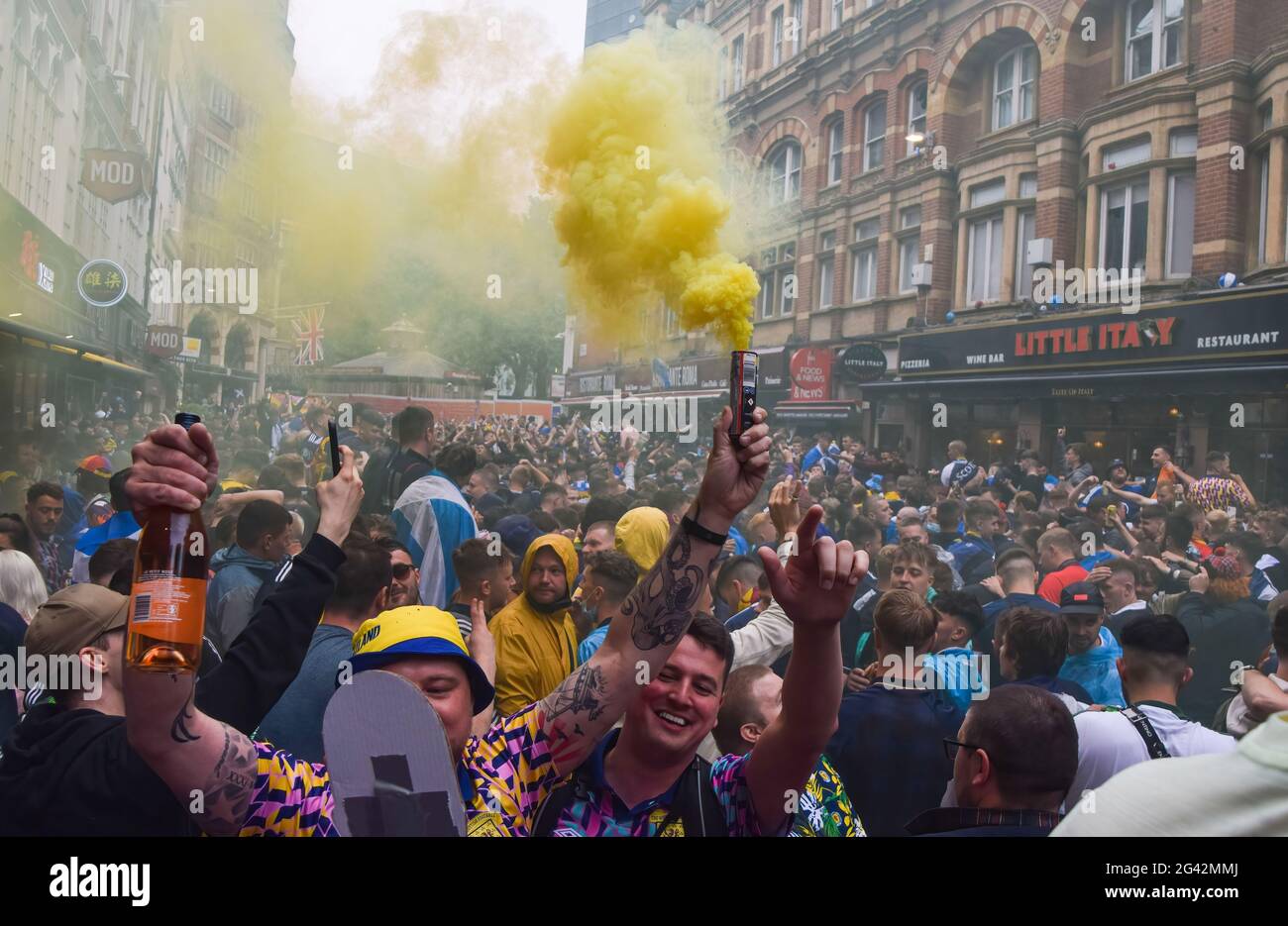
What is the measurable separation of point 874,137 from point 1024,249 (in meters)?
2.27

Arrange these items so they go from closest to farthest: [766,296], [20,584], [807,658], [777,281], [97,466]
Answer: [807,658]
[20,584]
[97,466]
[777,281]
[766,296]

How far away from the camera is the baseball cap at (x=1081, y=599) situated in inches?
157

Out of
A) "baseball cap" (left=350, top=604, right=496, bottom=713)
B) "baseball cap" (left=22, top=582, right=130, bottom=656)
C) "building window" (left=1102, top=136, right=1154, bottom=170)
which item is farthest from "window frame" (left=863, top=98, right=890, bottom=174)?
"baseball cap" (left=22, top=582, right=130, bottom=656)

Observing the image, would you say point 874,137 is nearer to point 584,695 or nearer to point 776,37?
point 776,37

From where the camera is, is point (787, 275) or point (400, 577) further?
point (787, 275)

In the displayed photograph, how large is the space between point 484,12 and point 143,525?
6195mm

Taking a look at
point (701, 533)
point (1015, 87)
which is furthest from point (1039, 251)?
point (701, 533)

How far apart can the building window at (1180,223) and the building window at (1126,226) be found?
23cm

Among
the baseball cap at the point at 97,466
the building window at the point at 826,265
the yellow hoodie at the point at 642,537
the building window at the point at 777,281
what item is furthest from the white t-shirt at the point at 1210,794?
the building window at the point at 777,281

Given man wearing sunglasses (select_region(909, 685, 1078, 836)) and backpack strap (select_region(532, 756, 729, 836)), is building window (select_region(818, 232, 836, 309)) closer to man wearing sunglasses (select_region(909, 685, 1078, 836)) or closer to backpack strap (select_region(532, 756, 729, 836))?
man wearing sunglasses (select_region(909, 685, 1078, 836))

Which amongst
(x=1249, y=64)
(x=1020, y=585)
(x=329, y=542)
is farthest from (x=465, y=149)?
(x=1249, y=64)

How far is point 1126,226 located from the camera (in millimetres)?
10109
